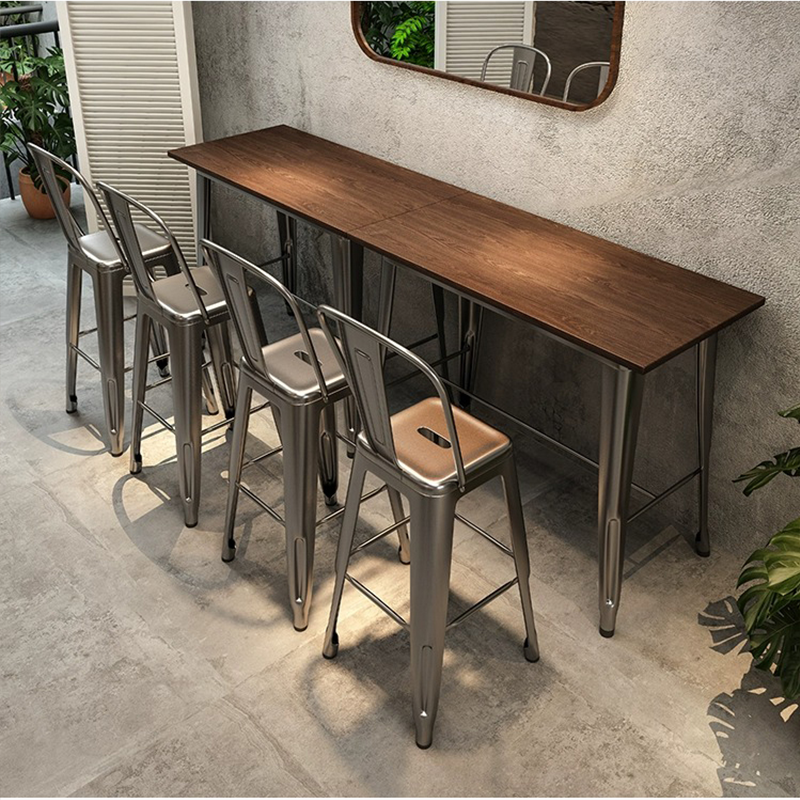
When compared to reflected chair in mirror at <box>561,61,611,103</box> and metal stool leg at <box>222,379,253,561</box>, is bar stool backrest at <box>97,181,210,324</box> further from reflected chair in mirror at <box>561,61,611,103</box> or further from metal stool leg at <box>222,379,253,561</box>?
reflected chair in mirror at <box>561,61,611,103</box>

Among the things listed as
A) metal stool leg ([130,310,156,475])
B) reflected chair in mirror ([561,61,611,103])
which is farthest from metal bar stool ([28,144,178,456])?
reflected chair in mirror ([561,61,611,103])

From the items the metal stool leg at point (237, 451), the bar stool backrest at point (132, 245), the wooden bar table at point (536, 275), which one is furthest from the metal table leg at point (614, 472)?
the bar stool backrest at point (132, 245)

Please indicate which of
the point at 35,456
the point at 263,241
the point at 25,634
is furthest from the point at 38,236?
the point at 25,634

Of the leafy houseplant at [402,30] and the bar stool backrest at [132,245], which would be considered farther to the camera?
the leafy houseplant at [402,30]

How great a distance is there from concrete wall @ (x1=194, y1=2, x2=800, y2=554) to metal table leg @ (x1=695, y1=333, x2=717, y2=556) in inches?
2.8

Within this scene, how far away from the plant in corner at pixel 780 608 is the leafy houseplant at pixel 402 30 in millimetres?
1741

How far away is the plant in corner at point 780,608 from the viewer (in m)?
2.46

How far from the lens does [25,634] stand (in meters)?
2.97

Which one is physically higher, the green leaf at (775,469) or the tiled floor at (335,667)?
the green leaf at (775,469)

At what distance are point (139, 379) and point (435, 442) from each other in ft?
4.16

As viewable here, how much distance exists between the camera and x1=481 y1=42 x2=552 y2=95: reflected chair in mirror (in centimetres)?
314

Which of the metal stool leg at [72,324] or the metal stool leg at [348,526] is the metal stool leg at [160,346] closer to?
the metal stool leg at [72,324]

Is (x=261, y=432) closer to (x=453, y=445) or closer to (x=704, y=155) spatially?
(x=453, y=445)

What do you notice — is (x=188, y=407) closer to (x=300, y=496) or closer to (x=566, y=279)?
(x=300, y=496)
